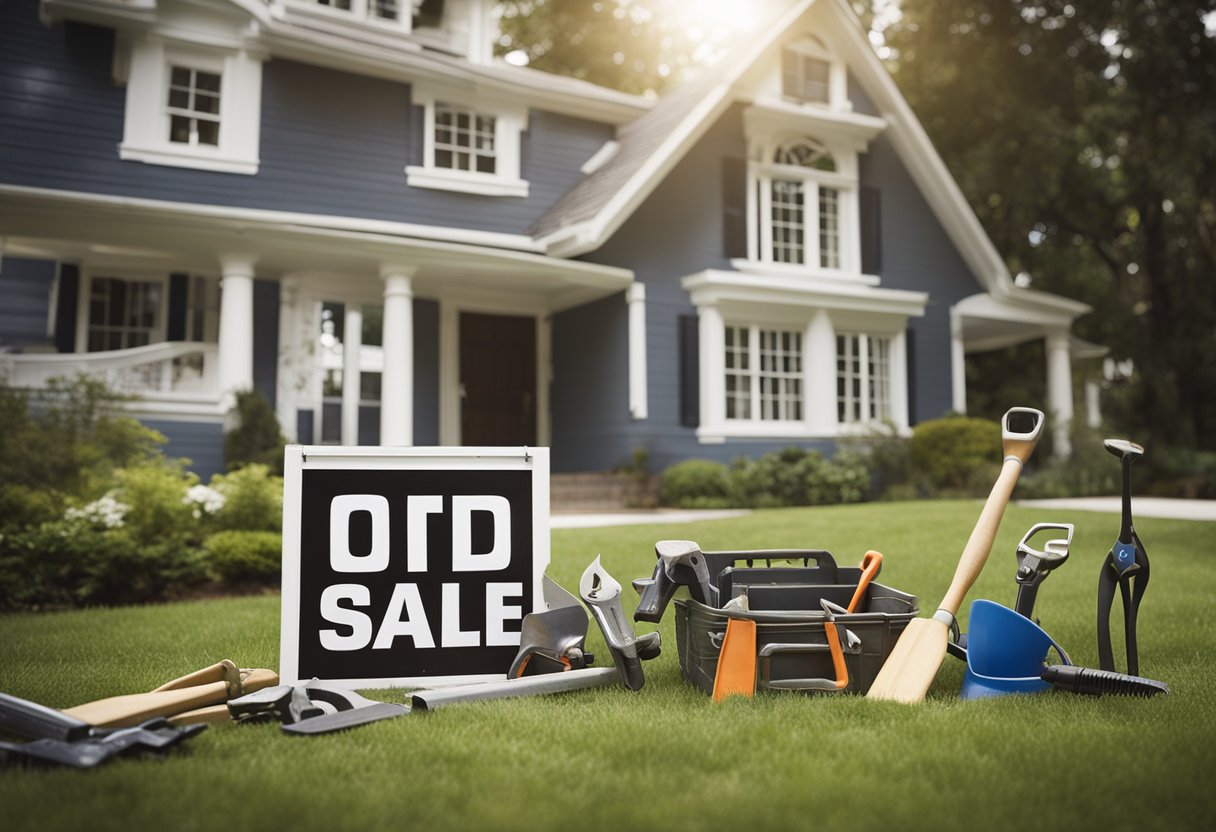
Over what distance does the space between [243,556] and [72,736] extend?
475cm

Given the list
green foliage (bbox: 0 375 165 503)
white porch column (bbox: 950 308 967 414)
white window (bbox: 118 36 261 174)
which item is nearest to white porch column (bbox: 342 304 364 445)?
white window (bbox: 118 36 261 174)

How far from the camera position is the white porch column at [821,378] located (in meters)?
14.9

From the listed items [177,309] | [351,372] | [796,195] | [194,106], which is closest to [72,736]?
[351,372]

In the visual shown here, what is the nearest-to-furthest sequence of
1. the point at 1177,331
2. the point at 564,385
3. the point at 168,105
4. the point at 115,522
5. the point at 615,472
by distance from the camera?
the point at 115,522
the point at 168,105
the point at 615,472
the point at 564,385
the point at 1177,331

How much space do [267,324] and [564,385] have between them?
426 centimetres

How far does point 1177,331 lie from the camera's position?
66.0 feet

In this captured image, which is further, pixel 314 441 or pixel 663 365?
pixel 663 365

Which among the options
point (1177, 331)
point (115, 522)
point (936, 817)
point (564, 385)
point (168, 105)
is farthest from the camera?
point (1177, 331)

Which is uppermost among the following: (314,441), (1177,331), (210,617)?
(1177,331)

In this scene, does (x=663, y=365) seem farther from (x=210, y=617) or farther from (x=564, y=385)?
(x=210, y=617)

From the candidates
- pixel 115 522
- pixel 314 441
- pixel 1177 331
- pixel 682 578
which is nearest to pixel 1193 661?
pixel 682 578

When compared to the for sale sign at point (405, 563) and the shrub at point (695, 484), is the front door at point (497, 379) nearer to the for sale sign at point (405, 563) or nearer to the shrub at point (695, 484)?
the shrub at point (695, 484)

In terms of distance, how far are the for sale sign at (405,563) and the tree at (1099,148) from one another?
17.3m

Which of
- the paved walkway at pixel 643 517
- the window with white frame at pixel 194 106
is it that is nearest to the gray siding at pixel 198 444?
the window with white frame at pixel 194 106
